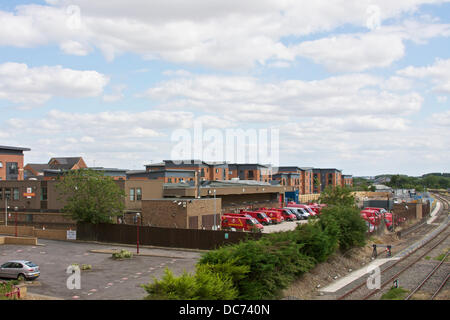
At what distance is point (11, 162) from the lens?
84.1m

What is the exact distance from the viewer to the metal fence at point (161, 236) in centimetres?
3800

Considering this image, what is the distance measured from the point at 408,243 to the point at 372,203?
1301 inches

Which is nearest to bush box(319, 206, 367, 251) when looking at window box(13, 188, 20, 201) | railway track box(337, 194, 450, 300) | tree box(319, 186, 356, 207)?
railway track box(337, 194, 450, 300)

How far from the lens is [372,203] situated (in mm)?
82312

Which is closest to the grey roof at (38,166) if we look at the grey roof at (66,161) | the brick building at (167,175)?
the grey roof at (66,161)

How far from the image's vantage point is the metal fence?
38000 mm

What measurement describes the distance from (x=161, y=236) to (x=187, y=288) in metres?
26.1

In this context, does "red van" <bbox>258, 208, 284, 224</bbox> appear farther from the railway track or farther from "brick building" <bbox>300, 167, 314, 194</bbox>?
"brick building" <bbox>300, 167, 314, 194</bbox>

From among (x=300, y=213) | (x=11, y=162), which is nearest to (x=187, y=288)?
(x=300, y=213)

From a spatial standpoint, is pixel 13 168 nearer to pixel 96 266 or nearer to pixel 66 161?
pixel 66 161

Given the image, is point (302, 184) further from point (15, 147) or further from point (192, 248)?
point (192, 248)

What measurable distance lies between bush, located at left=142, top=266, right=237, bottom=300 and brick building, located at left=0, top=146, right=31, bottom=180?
239 ft
